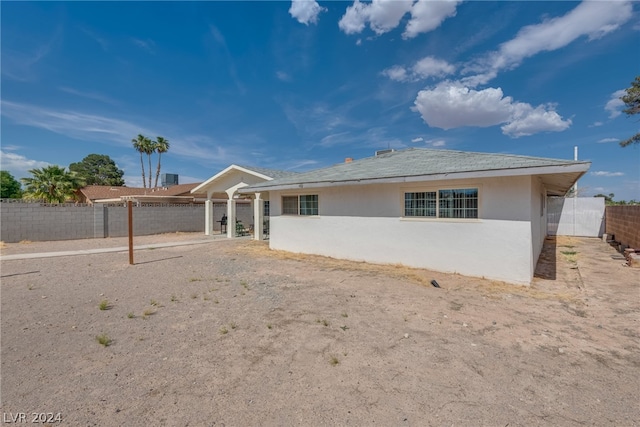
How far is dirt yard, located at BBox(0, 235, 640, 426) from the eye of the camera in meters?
2.37

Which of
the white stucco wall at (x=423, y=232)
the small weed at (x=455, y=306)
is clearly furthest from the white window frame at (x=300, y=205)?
the small weed at (x=455, y=306)

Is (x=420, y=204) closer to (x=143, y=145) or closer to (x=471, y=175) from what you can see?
(x=471, y=175)

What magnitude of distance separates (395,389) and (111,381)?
2.89 m

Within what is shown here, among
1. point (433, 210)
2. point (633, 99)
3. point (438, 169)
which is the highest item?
point (633, 99)

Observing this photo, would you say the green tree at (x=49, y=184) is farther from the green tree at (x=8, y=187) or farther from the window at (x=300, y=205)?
the green tree at (x=8, y=187)

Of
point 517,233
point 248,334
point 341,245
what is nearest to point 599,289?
point 517,233

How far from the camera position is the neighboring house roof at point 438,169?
19.5ft

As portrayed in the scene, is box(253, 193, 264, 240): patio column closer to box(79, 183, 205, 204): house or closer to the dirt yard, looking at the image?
the dirt yard

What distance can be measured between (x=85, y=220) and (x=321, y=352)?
18641mm

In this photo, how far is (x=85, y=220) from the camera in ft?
51.9

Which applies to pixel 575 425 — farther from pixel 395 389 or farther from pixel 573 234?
pixel 573 234

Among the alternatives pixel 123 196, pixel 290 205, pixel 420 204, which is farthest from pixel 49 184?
pixel 420 204

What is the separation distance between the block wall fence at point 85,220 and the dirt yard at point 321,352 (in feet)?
35.7

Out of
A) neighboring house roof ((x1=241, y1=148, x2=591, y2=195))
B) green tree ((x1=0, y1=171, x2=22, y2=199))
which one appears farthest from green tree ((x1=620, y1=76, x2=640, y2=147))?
green tree ((x1=0, y1=171, x2=22, y2=199))
